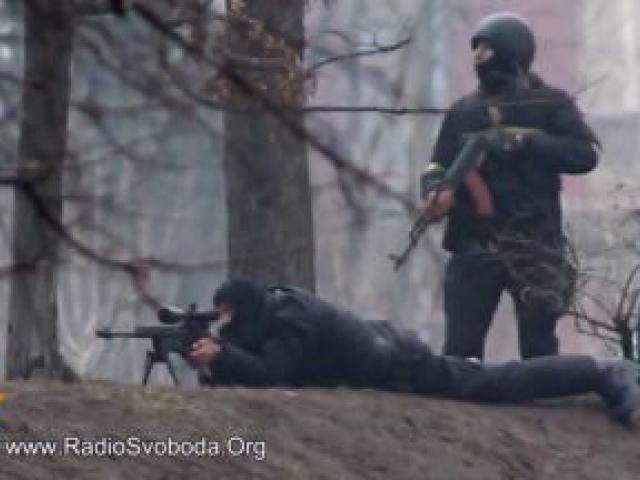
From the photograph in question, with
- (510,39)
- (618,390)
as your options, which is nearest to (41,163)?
(618,390)

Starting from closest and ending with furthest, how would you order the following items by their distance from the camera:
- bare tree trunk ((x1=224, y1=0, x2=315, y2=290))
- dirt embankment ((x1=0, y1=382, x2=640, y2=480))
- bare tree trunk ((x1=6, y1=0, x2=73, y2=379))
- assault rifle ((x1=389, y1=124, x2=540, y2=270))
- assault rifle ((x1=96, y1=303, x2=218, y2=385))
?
1. bare tree trunk ((x1=6, y1=0, x2=73, y2=379))
2. dirt embankment ((x1=0, y1=382, x2=640, y2=480))
3. assault rifle ((x1=96, y1=303, x2=218, y2=385))
4. assault rifle ((x1=389, y1=124, x2=540, y2=270))
5. bare tree trunk ((x1=224, y1=0, x2=315, y2=290))

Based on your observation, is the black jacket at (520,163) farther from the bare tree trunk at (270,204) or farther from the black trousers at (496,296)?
the bare tree trunk at (270,204)

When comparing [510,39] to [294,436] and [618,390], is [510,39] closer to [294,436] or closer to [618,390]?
[618,390]

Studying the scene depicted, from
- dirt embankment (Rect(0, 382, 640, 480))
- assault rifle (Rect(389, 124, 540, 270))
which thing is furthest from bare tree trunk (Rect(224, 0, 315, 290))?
dirt embankment (Rect(0, 382, 640, 480))

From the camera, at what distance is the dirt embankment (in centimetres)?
953

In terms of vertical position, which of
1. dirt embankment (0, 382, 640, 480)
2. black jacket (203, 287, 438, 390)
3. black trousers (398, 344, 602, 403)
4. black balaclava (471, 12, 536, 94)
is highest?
black balaclava (471, 12, 536, 94)

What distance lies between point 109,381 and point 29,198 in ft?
12.0

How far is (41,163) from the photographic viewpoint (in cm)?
757

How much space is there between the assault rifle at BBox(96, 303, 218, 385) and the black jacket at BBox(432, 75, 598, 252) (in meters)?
1.39

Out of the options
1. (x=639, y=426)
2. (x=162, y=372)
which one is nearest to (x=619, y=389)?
(x=639, y=426)

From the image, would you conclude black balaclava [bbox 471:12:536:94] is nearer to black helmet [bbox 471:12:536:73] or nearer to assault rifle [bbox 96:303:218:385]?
black helmet [bbox 471:12:536:73]

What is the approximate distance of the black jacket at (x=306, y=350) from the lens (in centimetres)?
1067

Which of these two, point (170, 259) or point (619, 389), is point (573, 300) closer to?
point (619, 389)

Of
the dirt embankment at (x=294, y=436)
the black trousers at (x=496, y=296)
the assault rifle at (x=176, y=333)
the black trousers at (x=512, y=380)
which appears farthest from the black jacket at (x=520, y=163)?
the assault rifle at (x=176, y=333)
